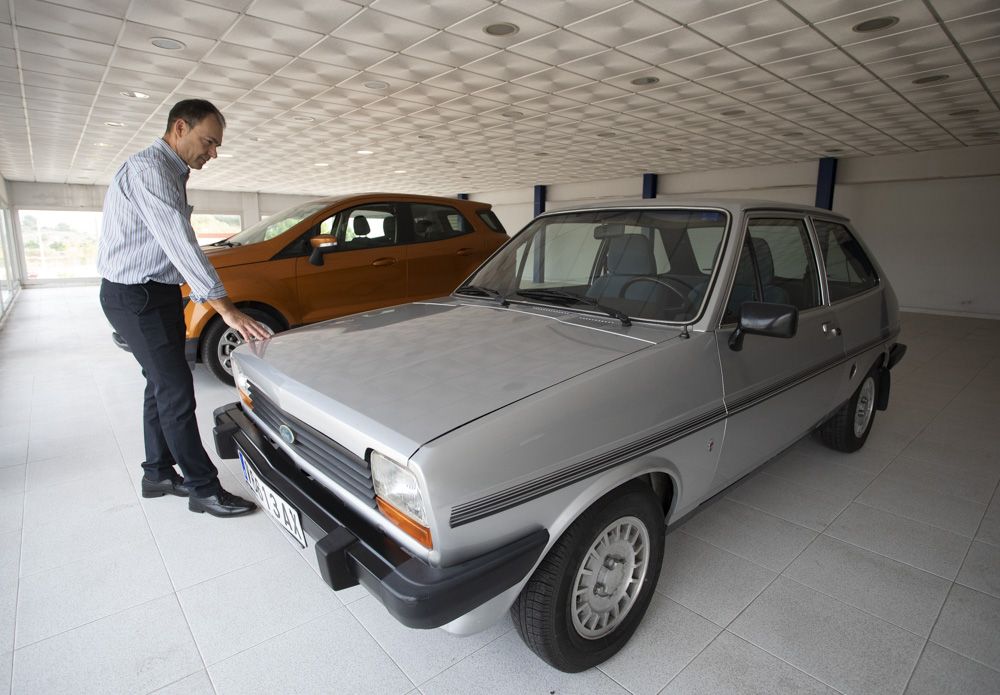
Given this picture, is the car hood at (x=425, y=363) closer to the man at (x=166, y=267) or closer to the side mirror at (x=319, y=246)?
the man at (x=166, y=267)

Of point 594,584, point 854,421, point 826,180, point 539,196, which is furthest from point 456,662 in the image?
point 539,196

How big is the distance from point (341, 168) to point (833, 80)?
1189 cm

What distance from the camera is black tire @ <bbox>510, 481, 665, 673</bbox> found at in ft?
4.77

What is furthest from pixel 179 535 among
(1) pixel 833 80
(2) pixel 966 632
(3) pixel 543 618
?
(1) pixel 833 80

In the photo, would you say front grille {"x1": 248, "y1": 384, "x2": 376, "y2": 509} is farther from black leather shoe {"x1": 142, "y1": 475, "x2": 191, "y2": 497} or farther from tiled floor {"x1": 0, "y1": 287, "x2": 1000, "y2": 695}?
black leather shoe {"x1": 142, "y1": 475, "x2": 191, "y2": 497}

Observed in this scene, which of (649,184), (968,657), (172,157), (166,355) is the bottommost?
(968,657)

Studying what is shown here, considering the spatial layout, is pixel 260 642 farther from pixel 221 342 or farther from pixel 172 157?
pixel 221 342

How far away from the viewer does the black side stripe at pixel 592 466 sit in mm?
1235

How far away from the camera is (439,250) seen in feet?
17.1

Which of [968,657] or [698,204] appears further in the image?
[698,204]

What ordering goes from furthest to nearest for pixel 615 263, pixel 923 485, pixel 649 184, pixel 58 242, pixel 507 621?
pixel 58 242
pixel 649 184
pixel 923 485
pixel 615 263
pixel 507 621

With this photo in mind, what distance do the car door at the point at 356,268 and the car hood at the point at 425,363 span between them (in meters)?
2.49

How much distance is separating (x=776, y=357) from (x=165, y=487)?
2.95m

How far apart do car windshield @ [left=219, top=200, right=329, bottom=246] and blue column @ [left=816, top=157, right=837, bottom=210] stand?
11378 mm
